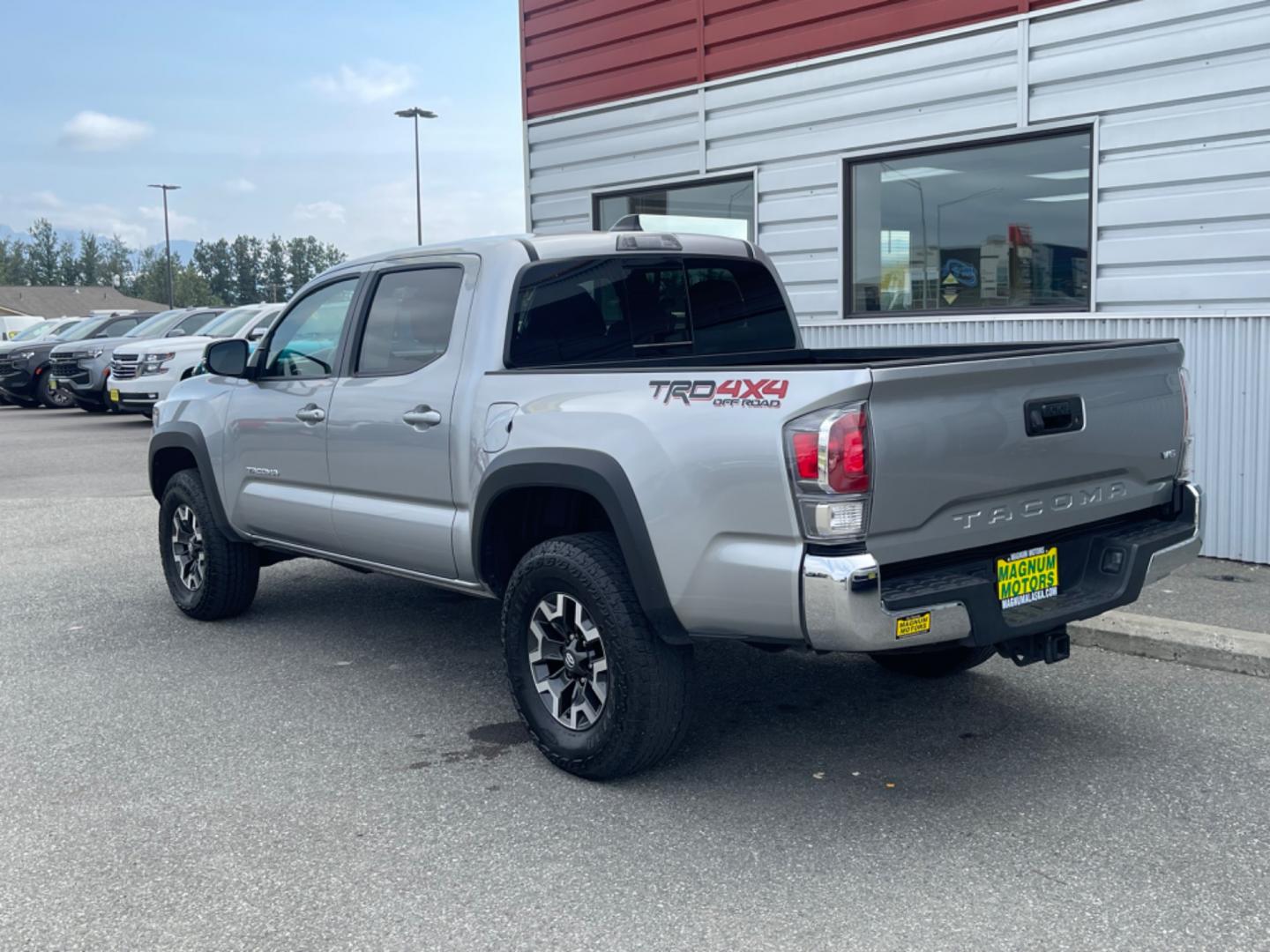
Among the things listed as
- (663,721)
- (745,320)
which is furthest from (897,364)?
(745,320)

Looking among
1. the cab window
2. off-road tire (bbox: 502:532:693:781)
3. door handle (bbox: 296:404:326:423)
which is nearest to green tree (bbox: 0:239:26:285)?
the cab window

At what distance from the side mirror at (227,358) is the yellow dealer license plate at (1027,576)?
3.88 m

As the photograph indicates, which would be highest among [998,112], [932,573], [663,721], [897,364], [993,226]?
[998,112]

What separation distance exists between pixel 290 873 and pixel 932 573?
2111 millimetres

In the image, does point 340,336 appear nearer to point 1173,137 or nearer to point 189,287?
point 1173,137

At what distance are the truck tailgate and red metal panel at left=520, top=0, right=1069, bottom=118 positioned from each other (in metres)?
4.35

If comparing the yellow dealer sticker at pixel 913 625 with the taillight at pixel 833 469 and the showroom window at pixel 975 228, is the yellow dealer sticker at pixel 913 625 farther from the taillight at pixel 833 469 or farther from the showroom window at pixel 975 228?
the showroom window at pixel 975 228

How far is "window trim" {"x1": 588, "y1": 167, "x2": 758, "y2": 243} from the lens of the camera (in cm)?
969

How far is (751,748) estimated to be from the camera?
4.70 metres

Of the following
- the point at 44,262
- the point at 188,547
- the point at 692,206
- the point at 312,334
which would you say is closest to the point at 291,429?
the point at 312,334

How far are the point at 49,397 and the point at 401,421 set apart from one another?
2190cm

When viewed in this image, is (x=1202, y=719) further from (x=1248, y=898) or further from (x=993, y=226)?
(x=993, y=226)

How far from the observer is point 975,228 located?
8.42 m

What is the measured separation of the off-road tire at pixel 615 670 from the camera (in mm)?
4172
